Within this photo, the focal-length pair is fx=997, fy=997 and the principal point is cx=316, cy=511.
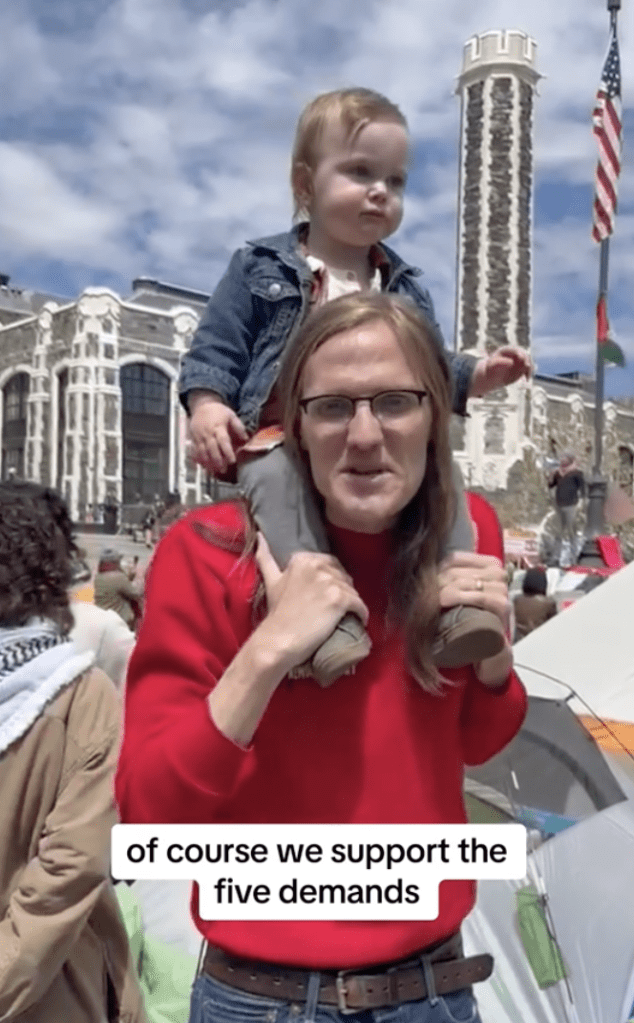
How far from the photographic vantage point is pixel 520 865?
57.2 inches

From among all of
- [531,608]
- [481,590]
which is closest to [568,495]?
[531,608]

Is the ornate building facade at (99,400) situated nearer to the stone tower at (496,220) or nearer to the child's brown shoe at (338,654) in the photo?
the stone tower at (496,220)

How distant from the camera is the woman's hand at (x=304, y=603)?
1313 mm

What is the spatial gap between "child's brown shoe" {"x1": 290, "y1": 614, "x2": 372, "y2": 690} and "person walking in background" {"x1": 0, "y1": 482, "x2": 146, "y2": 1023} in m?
0.84

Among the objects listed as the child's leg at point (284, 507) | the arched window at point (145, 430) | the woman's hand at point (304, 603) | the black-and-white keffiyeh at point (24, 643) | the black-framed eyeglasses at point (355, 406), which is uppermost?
the arched window at point (145, 430)

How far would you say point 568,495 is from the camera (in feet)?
46.9

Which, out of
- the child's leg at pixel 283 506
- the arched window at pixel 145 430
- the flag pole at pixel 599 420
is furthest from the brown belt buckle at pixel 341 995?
the arched window at pixel 145 430

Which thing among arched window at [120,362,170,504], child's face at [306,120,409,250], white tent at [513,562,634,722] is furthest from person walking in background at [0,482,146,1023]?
arched window at [120,362,170,504]

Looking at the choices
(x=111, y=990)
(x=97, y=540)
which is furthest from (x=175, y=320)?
(x=111, y=990)

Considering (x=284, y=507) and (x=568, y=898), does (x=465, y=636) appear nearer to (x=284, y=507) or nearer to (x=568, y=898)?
(x=284, y=507)

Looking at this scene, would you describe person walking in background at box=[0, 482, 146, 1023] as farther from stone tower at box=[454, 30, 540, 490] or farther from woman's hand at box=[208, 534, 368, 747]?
stone tower at box=[454, 30, 540, 490]

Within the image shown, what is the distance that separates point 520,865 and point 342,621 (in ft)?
1.51

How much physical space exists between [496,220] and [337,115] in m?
33.1

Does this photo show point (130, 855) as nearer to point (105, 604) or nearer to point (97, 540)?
point (105, 604)
